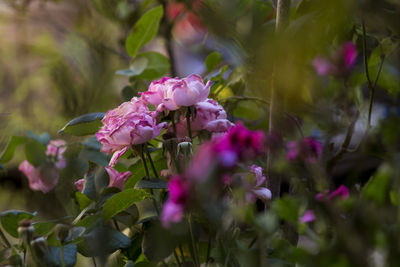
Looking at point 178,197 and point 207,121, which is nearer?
point 178,197

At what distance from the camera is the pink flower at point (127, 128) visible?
53 centimetres

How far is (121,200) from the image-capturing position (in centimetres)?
56

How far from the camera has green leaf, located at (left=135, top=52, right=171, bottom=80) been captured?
33.5 inches

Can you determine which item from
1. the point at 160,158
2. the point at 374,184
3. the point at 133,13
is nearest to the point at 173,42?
the point at 133,13

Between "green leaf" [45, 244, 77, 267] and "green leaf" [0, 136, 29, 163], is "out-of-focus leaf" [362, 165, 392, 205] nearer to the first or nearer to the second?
"green leaf" [45, 244, 77, 267]

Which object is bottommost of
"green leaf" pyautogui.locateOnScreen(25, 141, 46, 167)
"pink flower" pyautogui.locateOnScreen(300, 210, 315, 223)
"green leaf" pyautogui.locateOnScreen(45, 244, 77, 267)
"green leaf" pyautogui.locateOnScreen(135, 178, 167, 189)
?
"green leaf" pyautogui.locateOnScreen(25, 141, 46, 167)

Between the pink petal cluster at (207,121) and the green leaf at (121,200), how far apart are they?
10 cm

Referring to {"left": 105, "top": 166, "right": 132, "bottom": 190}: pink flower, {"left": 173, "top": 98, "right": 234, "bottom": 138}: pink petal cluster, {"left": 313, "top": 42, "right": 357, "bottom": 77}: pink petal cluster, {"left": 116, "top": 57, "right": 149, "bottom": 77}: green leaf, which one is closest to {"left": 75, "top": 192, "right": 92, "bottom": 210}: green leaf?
{"left": 105, "top": 166, "right": 132, "bottom": 190}: pink flower

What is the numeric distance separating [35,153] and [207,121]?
409mm

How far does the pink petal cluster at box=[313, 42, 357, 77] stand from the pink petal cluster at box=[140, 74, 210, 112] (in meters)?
0.16

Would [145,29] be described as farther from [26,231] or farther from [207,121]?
[26,231]

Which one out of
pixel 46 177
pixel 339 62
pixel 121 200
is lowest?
pixel 46 177

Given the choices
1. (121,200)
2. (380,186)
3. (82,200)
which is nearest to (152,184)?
(121,200)

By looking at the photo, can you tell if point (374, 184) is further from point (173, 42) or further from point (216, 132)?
point (173, 42)
